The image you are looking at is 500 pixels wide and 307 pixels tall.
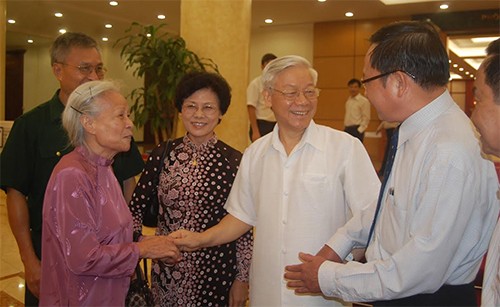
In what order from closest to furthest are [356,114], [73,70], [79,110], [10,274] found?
[79,110]
[73,70]
[10,274]
[356,114]

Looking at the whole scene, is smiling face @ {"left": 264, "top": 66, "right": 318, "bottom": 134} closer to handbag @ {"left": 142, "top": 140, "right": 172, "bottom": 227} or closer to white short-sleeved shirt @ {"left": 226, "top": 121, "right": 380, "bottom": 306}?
white short-sleeved shirt @ {"left": 226, "top": 121, "right": 380, "bottom": 306}

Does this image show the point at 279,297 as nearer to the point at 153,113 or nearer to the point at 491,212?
the point at 491,212

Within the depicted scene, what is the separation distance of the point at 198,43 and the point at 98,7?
795 cm

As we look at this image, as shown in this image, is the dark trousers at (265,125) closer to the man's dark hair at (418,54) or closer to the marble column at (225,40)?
the marble column at (225,40)

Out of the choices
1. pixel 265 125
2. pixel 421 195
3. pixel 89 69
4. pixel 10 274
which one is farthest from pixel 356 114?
pixel 421 195

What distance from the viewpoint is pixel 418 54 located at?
1.64m

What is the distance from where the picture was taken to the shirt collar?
166 centimetres

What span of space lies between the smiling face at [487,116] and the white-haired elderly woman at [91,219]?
1.35 m

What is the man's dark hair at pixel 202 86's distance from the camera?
272cm

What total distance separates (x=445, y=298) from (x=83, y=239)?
51.3 inches

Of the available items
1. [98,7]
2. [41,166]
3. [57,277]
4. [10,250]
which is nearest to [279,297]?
[57,277]

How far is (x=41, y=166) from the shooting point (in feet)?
8.04

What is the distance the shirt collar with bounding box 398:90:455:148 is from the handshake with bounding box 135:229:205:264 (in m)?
1.15

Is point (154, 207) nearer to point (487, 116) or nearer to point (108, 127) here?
point (108, 127)
